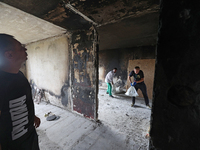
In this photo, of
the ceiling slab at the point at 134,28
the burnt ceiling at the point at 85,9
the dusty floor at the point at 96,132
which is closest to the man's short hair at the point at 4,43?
the burnt ceiling at the point at 85,9

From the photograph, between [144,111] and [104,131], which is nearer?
[104,131]

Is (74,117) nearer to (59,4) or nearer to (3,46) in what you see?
(3,46)

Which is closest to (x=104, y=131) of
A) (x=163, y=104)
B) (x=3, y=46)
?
(x=163, y=104)

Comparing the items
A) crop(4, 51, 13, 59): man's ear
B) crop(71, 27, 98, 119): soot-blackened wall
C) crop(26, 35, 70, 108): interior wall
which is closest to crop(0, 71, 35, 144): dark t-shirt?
crop(4, 51, 13, 59): man's ear

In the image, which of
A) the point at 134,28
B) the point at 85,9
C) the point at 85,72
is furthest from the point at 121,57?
the point at 85,9

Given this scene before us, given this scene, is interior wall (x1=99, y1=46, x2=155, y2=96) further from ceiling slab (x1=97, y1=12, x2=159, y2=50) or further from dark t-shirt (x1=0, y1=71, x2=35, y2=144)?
dark t-shirt (x1=0, y1=71, x2=35, y2=144)

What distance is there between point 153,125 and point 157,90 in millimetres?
208

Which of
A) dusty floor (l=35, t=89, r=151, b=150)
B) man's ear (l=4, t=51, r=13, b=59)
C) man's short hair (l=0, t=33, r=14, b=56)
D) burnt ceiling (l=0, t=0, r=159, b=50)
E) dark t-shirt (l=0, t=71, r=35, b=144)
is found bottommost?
dusty floor (l=35, t=89, r=151, b=150)

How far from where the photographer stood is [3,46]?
81cm

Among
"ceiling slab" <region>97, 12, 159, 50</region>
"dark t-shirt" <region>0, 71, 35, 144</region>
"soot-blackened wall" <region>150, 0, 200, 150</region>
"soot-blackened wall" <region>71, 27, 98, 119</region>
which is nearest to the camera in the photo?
"soot-blackened wall" <region>150, 0, 200, 150</region>

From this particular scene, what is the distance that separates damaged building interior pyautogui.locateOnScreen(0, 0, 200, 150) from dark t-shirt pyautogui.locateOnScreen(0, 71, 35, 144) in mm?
1098

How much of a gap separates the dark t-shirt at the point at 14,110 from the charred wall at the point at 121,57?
4.78m

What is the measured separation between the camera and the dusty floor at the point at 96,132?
5.55 ft

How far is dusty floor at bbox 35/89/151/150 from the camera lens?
169cm
